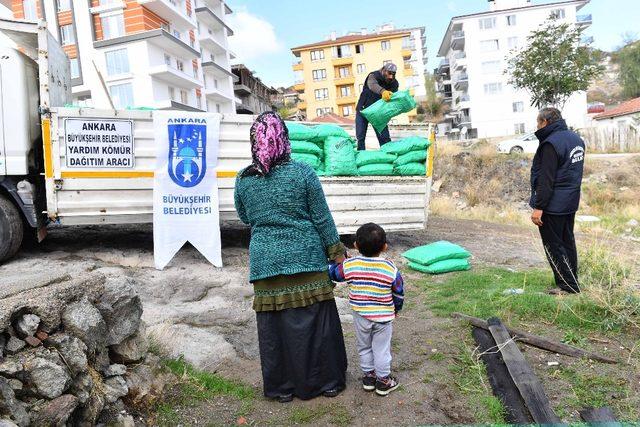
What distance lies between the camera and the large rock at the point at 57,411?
2.23 m

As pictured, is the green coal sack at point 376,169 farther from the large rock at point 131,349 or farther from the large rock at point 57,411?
the large rock at point 57,411

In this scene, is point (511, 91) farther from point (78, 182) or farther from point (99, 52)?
point (78, 182)

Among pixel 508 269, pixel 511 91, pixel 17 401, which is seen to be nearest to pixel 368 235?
pixel 17 401

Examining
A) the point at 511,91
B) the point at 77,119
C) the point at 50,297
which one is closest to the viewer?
the point at 50,297

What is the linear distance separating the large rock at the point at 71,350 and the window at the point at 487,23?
58.5 m

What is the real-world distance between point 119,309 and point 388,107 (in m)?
4.77

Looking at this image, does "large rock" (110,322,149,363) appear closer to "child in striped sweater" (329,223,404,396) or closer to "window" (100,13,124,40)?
"child in striped sweater" (329,223,404,396)

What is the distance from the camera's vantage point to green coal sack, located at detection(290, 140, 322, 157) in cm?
658

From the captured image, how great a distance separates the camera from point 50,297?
98.9 inches

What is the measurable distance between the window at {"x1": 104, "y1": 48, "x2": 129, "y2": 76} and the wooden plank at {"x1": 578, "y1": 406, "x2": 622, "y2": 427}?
34648mm

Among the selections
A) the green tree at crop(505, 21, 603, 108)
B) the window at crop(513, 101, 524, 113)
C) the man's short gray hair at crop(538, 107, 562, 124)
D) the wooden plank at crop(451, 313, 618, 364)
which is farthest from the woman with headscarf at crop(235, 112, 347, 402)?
the window at crop(513, 101, 524, 113)

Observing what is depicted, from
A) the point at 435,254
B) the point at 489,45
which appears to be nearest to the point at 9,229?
the point at 435,254

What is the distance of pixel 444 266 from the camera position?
6152 mm

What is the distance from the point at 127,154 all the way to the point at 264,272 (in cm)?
373
